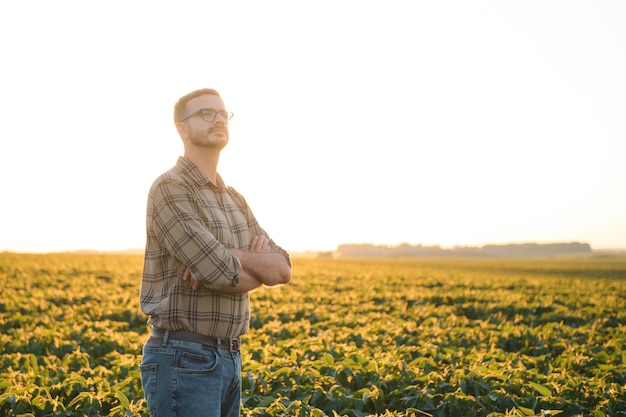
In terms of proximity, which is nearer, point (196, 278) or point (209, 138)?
point (196, 278)

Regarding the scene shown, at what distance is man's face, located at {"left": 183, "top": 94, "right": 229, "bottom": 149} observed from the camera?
350 centimetres

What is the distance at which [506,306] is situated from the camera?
49.9 feet

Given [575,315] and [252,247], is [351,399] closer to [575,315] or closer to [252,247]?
[252,247]

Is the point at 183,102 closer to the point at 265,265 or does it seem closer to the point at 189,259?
the point at 189,259

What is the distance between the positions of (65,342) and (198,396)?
691 centimetres

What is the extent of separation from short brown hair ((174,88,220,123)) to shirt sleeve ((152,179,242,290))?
0.51 meters

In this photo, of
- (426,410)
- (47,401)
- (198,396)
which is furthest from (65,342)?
(198,396)

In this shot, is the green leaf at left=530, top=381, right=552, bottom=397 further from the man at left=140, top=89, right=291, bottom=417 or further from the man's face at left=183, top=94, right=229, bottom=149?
the man's face at left=183, top=94, right=229, bottom=149

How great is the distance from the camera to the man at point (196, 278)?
10.3 ft

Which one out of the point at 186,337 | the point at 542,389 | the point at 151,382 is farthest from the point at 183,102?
the point at 542,389

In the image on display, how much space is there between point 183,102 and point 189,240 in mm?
1005

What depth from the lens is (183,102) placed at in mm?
3564

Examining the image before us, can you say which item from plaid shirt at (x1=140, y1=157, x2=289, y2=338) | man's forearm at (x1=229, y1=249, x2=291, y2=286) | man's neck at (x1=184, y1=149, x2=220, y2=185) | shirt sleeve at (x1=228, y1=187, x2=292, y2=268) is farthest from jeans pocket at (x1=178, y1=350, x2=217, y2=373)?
man's neck at (x1=184, y1=149, x2=220, y2=185)

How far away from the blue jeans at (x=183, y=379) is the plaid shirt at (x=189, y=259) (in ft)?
0.43
